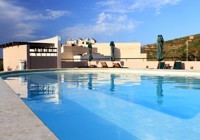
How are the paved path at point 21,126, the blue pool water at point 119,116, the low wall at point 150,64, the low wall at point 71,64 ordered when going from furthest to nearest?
the low wall at point 71,64, the low wall at point 150,64, the blue pool water at point 119,116, the paved path at point 21,126

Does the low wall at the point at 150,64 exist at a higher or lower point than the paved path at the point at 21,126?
higher

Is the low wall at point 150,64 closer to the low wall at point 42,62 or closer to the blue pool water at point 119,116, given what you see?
the low wall at point 42,62

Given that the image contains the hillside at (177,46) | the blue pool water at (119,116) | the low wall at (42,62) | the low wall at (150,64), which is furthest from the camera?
the hillside at (177,46)

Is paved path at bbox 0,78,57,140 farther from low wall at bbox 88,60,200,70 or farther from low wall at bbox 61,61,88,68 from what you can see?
Result: low wall at bbox 61,61,88,68

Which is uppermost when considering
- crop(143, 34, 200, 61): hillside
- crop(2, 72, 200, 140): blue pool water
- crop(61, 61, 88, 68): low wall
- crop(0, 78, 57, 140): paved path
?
crop(143, 34, 200, 61): hillside

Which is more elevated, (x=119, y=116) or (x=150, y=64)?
(x=150, y=64)

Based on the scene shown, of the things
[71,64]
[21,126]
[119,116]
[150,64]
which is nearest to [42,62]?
[71,64]

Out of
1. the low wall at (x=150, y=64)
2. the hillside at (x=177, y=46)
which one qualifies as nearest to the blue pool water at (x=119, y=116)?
the low wall at (x=150, y=64)

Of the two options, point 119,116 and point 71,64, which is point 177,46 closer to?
point 71,64

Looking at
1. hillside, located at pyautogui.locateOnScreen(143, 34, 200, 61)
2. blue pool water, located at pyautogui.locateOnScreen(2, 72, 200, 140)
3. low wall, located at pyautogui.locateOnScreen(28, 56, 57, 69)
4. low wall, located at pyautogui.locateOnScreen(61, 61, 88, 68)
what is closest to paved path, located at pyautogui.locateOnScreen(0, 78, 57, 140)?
blue pool water, located at pyautogui.locateOnScreen(2, 72, 200, 140)

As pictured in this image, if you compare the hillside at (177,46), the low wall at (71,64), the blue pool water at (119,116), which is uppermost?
the hillside at (177,46)

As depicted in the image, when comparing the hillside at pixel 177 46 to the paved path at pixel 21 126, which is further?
the hillside at pixel 177 46

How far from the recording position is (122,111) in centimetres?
629

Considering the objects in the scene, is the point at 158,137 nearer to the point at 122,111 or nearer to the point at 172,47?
the point at 122,111
